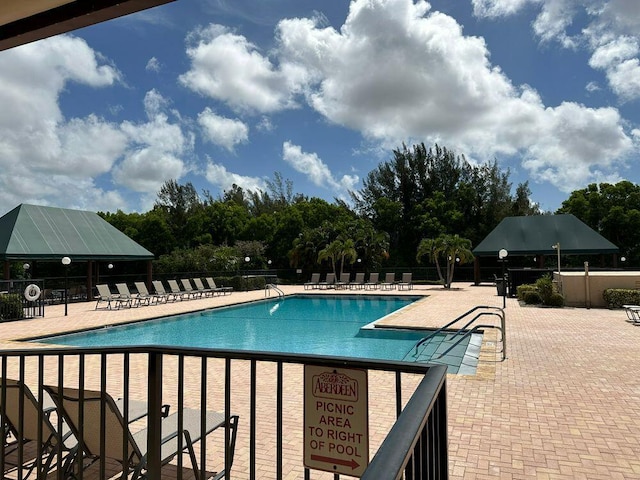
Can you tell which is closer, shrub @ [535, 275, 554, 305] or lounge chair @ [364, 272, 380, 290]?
shrub @ [535, 275, 554, 305]

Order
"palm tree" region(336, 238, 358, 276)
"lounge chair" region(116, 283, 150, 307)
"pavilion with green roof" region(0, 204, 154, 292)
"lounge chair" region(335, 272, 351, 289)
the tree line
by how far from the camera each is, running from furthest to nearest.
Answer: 1. the tree line
2. "palm tree" region(336, 238, 358, 276)
3. "lounge chair" region(335, 272, 351, 289)
4. "pavilion with green roof" region(0, 204, 154, 292)
5. "lounge chair" region(116, 283, 150, 307)

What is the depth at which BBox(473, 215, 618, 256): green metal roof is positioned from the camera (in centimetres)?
2594

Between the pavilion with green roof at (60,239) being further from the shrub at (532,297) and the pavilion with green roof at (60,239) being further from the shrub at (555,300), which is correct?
the shrub at (555,300)

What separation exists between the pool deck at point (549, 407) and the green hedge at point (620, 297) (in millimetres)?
3855

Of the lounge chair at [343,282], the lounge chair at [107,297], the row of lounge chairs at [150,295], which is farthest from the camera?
the lounge chair at [343,282]

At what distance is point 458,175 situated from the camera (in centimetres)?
4231

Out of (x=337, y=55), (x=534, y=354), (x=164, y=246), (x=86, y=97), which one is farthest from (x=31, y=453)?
(x=164, y=246)

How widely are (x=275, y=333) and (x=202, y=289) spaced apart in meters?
9.81

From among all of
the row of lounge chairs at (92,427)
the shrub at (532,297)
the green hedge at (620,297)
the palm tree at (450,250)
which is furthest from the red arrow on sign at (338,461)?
the palm tree at (450,250)

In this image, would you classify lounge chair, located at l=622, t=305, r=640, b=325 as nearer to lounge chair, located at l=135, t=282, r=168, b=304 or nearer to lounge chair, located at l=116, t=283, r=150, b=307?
lounge chair, located at l=116, t=283, r=150, b=307

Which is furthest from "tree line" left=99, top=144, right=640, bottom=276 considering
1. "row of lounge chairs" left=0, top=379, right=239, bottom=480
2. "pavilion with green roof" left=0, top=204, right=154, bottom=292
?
"row of lounge chairs" left=0, top=379, right=239, bottom=480

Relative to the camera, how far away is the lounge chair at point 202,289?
21527 millimetres

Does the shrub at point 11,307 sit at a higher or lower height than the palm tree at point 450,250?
lower

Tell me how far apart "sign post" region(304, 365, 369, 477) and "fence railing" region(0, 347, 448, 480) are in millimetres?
61
